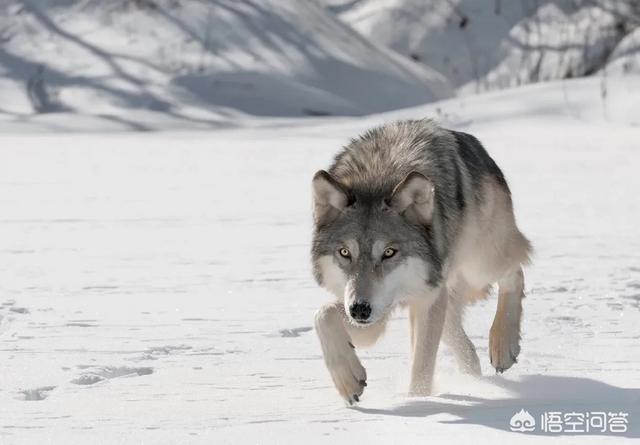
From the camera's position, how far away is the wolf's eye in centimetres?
434

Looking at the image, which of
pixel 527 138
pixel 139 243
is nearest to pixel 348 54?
pixel 527 138

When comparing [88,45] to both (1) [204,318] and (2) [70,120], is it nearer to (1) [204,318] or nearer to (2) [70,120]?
(2) [70,120]

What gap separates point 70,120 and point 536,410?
12623 millimetres

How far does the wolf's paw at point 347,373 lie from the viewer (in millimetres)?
4297

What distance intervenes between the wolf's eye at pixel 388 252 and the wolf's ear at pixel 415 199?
17cm

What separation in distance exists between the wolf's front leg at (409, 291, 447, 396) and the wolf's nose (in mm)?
539

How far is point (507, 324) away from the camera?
518cm

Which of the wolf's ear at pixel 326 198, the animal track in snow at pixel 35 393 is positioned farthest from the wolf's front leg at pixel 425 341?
the animal track in snow at pixel 35 393

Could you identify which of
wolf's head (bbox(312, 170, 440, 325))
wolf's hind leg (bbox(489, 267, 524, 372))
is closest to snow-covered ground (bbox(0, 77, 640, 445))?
wolf's hind leg (bbox(489, 267, 524, 372))

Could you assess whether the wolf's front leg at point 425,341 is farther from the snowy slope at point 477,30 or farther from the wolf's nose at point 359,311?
the snowy slope at point 477,30

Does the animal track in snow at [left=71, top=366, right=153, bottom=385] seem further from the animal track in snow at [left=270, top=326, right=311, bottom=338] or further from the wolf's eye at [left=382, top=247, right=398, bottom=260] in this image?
the wolf's eye at [left=382, top=247, right=398, bottom=260]

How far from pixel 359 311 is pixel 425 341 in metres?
0.59

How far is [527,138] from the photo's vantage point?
46.2ft

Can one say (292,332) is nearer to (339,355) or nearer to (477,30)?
(339,355)
